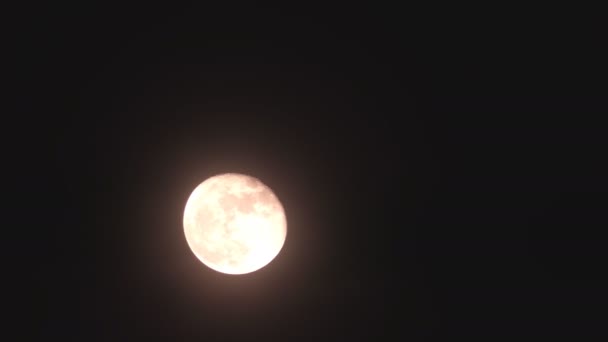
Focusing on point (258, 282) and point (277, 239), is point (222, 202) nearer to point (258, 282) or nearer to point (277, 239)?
point (277, 239)

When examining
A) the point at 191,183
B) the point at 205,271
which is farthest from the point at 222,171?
the point at 205,271

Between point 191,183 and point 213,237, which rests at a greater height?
point 191,183

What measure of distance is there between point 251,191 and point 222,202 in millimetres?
309

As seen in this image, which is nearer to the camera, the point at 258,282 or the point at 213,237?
the point at 213,237

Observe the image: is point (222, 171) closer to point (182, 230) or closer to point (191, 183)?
point (191, 183)

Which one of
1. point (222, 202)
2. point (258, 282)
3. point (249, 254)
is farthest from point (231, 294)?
point (222, 202)

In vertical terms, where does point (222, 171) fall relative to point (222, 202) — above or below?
above

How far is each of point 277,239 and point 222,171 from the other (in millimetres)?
921

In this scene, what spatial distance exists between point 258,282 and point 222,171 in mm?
1200

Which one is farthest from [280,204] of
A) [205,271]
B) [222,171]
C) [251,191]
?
[205,271]

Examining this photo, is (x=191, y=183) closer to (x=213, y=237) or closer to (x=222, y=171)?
(x=222, y=171)

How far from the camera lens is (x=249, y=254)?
4.72m

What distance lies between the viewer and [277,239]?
4895 mm

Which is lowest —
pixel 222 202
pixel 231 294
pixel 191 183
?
pixel 231 294
